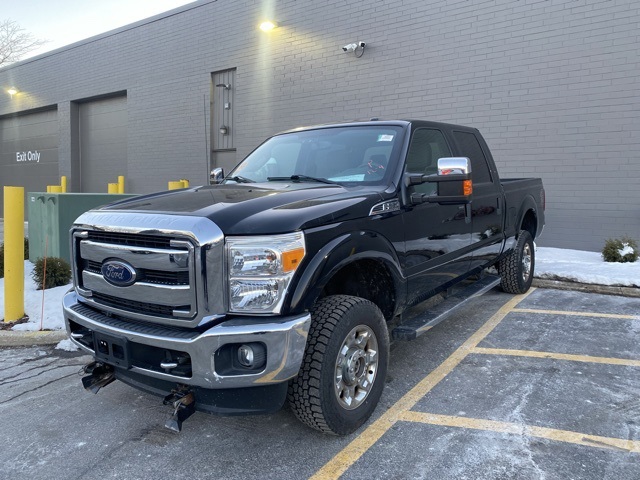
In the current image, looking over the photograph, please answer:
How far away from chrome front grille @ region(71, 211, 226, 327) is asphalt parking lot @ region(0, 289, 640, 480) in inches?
32.6

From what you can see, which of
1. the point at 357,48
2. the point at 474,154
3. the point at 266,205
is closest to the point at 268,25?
the point at 357,48

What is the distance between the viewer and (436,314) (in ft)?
13.1

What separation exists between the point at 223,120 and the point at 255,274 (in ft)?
40.6

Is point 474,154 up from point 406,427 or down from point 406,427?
up

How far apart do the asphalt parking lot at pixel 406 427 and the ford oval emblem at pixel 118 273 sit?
0.99m

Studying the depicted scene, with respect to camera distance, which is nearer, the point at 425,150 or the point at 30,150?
the point at 425,150

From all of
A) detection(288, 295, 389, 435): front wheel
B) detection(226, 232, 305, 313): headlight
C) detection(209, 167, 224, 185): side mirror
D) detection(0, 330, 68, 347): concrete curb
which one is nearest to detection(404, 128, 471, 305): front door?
detection(288, 295, 389, 435): front wheel

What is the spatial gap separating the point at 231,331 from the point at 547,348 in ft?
10.8

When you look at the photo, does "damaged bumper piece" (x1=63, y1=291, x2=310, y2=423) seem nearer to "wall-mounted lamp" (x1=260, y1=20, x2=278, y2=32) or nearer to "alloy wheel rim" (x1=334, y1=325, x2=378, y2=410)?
"alloy wheel rim" (x1=334, y1=325, x2=378, y2=410)

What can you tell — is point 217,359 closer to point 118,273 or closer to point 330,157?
point 118,273

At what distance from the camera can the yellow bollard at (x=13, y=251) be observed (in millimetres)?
5270

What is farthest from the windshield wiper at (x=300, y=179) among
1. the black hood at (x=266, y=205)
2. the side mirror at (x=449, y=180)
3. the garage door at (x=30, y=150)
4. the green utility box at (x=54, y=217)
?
the garage door at (x=30, y=150)

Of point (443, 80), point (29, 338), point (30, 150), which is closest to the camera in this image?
point (29, 338)

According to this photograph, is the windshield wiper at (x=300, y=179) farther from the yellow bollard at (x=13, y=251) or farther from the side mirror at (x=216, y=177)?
the yellow bollard at (x=13, y=251)
